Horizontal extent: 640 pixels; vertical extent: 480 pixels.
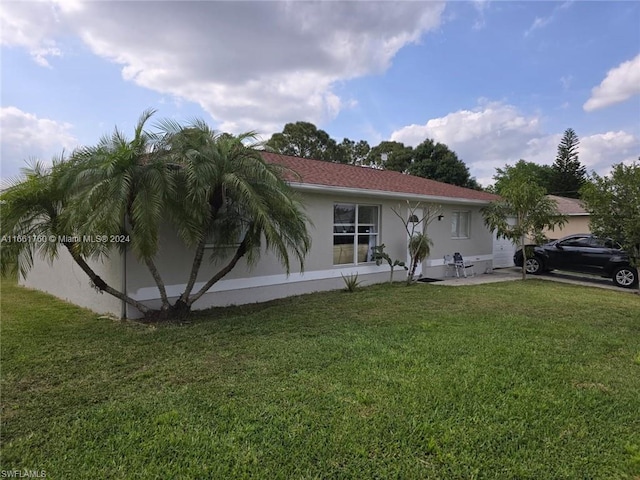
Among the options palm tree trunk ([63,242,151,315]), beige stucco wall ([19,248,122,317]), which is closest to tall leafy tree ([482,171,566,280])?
palm tree trunk ([63,242,151,315])

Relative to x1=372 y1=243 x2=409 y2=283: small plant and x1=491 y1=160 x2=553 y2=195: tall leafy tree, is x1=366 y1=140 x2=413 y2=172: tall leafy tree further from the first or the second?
x1=372 y1=243 x2=409 y2=283: small plant

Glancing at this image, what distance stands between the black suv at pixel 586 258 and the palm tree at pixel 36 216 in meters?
14.0

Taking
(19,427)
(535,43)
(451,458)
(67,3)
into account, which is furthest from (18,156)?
(535,43)

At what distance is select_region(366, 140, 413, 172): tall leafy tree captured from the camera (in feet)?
110

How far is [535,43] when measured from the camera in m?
11.6

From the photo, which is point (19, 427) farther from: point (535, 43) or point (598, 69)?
point (598, 69)

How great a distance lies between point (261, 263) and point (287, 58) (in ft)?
21.0

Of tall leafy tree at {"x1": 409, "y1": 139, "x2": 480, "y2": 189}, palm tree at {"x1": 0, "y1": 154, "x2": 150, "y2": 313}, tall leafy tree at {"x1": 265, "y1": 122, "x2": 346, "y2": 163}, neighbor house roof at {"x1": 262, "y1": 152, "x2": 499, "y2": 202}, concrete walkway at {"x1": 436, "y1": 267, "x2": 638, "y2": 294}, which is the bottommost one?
concrete walkway at {"x1": 436, "y1": 267, "x2": 638, "y2": 294}

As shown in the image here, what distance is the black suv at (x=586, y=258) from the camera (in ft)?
40.0

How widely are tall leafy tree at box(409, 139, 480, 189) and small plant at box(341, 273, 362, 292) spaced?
2294cm

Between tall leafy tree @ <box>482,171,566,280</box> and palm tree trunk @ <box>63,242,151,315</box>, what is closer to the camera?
palm tree trunk @ <box>63,242,151,315</box>

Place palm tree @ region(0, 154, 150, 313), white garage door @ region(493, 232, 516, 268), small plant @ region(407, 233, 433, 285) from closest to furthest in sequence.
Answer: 1. palm tree @ region(0, 154, 150, 313)
2. small plant @ region(407, 233, 433, 285)
3. white garage door @ region(493, 232, 516, 268)

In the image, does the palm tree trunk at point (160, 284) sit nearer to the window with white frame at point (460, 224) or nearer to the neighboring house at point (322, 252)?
the neighboring house at point (322, 252)

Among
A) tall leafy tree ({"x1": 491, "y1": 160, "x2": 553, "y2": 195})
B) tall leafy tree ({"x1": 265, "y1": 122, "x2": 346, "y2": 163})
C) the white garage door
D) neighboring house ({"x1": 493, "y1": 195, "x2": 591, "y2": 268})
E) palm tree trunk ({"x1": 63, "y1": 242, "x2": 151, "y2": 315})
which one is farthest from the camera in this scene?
tall leafy tree ({"x1": 491, "y1": 160, "x2": 553, "y2": 195})
